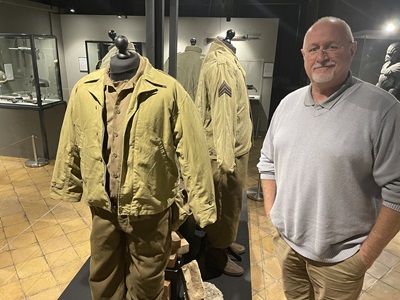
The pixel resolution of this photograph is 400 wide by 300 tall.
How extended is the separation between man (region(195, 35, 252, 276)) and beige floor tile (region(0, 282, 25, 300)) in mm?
1446

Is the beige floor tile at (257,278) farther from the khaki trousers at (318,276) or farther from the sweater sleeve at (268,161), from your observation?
the sweater sleeve at (268,161)

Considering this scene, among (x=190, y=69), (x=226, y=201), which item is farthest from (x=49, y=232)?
(x=190, y=69)

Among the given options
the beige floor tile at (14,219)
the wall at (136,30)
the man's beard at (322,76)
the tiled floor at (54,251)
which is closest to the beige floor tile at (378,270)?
the tiled floor at (54,251)

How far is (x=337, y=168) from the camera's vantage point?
121 centimetres

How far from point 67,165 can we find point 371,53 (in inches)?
105

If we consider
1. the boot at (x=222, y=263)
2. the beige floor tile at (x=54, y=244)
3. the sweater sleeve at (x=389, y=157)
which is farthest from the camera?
the beige floor tile at (x=54, y=244)

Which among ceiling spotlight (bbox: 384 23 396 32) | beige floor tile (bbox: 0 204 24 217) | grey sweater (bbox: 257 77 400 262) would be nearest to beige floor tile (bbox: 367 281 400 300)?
grey sweater (bbox: 257 77 400 262)

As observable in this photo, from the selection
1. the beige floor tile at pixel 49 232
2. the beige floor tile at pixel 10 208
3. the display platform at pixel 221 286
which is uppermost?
the display platform at pixel 221 286

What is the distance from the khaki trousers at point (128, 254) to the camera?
1.53 m

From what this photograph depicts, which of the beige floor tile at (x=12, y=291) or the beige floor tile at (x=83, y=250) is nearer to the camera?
the beige floor tile at (x=12, y=291)

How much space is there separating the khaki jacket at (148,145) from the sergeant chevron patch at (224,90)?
55cm

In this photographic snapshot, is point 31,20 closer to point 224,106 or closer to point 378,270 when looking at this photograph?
point 224,106

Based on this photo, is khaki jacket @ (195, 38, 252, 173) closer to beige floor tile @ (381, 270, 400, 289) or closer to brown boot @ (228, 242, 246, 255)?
brown boot @ (228, 242, 246, 255)

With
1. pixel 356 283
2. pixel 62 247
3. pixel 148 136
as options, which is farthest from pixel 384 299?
pixel 62 247
